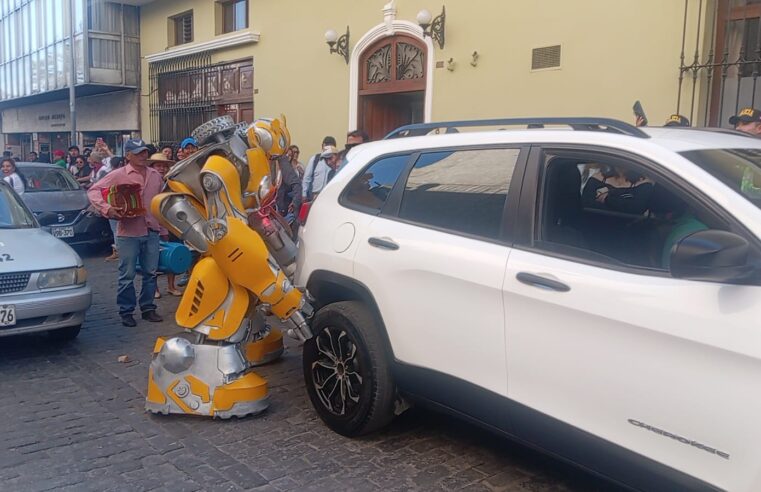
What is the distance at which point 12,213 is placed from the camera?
6.30m

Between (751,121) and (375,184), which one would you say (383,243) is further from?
(751,121)

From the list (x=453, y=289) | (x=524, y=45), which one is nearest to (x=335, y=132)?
(x=524, y=45)

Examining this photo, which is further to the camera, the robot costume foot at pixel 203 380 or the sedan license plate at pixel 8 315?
the sedan license plate at pixel 8 315

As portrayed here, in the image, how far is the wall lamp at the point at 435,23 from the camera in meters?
9.91

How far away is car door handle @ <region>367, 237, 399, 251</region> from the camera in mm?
3689

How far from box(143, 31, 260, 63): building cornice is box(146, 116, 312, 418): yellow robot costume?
34.2ft

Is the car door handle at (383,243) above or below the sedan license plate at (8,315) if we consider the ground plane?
above

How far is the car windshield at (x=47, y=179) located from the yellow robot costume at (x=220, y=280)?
7.94 m

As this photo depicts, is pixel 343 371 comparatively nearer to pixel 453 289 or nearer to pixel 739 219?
pixel 453 289

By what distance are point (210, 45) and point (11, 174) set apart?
6169mm

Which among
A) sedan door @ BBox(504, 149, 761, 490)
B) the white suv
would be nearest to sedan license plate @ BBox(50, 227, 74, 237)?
the white suv

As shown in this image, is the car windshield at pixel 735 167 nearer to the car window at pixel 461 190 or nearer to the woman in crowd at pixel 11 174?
the car window at pixel 461 190

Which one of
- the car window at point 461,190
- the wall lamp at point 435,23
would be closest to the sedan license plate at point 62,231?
the wall lamp at point 435,23

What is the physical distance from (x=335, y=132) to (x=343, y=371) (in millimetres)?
8856
